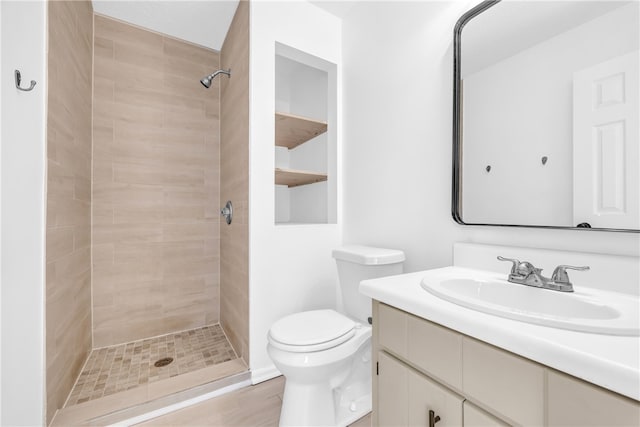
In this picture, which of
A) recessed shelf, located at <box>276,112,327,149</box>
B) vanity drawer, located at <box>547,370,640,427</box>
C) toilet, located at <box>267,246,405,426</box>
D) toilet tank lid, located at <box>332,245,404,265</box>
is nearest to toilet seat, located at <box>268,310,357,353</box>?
toilet, located at <box>267,246,405,426</box>

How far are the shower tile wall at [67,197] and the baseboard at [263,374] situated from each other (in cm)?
90

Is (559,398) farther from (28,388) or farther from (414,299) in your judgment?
(28,388)

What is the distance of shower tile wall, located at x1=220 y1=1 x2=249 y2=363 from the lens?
1704 mm

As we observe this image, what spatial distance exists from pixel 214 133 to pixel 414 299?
219 cm

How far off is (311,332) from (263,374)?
637mm

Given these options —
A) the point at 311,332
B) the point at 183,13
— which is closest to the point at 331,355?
the point at 311,332

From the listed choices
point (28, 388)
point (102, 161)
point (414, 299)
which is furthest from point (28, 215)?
point (414, 299)

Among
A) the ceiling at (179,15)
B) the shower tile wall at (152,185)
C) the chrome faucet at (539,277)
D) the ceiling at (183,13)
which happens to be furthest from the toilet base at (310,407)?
the ceiling at (179,15)

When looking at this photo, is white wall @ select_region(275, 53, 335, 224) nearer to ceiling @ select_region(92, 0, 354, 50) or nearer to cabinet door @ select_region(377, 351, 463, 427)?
ceiling @ select_region(92, 0, 354, 50)

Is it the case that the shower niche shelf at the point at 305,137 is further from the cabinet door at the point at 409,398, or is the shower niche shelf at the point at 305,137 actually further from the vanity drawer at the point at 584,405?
the vanity drawer at the point at 584,405

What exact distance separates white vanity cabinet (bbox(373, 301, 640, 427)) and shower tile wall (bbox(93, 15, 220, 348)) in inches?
72.4

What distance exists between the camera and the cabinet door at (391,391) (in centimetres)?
83

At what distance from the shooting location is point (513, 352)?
1.89 ft

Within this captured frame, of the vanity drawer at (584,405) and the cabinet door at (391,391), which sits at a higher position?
the vanity drawer at (584,405)
